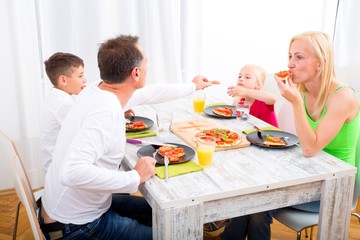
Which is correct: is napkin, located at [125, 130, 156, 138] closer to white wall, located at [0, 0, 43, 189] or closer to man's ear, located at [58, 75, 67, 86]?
man's ear, located at [58, 75, 67, 86]

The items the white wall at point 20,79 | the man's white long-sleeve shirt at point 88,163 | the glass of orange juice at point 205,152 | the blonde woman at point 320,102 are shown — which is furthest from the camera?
the white wall at point 20,79

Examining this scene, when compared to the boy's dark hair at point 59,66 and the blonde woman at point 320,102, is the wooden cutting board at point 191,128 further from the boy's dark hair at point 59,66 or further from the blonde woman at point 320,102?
the boy's dark hair at point 59,66

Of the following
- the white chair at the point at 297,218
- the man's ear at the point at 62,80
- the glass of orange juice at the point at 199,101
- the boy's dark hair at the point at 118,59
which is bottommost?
the white chair at the point at 297,218

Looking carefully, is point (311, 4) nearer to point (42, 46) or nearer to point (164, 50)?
point (164, 50)

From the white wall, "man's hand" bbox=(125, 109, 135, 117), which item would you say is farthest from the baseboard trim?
"man's hand" bbox=(125, 109, 135, 117)

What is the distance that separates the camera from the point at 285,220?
193 centimetres

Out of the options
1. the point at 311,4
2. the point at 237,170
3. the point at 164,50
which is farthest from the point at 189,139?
the point at 311,4

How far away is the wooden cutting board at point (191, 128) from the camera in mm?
2014

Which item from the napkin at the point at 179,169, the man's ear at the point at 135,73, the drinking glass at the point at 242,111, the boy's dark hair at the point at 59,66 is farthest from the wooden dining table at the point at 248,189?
→ the boy's dark hair at the point at 59,66

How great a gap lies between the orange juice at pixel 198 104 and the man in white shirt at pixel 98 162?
2.74 feet

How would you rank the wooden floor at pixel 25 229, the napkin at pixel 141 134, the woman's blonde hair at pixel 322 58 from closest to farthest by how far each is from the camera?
the woman's blonde hair at pixel 322 58 → the napkin at pixel 141 134 → the wooden floor at pixel 25 229

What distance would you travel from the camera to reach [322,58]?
2.00 metres

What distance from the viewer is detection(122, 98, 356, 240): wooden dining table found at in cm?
146

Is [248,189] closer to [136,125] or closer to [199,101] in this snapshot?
[136,125]
